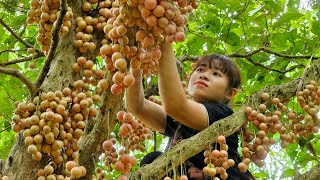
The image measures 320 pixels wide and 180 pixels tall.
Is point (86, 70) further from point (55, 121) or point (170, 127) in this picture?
point (170, 127)

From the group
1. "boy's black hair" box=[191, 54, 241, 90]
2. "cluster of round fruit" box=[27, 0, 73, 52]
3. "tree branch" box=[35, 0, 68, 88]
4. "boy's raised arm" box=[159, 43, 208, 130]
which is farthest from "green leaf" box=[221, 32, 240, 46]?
"tree branch" box=[35, 0, 68, 88]

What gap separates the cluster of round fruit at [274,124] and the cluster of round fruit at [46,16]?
84 cm

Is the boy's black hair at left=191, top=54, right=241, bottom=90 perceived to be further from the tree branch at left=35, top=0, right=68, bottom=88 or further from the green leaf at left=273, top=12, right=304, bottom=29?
the tree branch at left=35, top=0, right=68, bottom=88

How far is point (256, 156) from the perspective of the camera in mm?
1935

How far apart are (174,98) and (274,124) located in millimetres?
470

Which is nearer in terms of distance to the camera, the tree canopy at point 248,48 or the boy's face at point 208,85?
the boy's face at point 208,85

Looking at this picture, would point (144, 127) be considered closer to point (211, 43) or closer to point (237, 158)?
point (237, 158)

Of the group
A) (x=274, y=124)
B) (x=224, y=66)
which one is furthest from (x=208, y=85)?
(x=274, y=124)

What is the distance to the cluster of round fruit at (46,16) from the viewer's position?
169 cm

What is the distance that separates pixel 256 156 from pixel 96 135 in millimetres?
731

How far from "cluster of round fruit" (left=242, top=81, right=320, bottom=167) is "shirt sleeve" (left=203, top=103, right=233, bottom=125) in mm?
158

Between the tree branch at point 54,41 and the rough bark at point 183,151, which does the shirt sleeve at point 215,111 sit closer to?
the rough bark at point 183,151

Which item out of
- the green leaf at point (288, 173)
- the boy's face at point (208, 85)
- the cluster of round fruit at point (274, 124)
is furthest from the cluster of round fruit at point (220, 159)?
the green leaf at point (288, 173)

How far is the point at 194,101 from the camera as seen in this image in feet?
7.02
